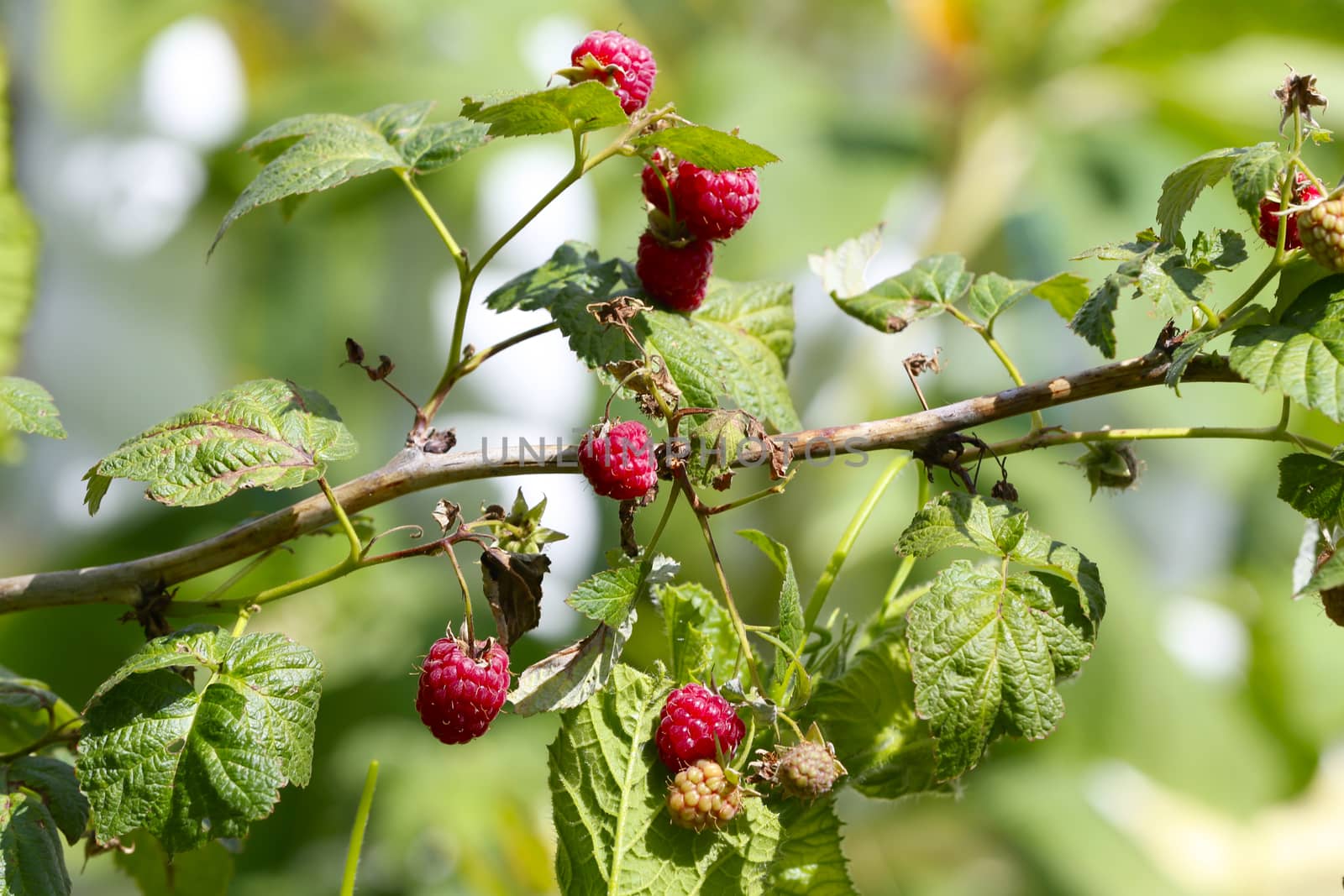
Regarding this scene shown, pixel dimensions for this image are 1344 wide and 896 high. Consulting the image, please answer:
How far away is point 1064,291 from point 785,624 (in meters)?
0.25

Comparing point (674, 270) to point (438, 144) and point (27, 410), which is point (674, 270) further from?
point (27, 410)

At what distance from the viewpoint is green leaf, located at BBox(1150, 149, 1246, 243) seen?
45 centimetres

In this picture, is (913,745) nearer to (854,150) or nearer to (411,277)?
(854,150)

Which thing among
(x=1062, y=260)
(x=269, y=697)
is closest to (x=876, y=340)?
(x=1062, y=260)

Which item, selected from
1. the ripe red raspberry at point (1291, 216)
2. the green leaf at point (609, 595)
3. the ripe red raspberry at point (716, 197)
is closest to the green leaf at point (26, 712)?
the green leaf at point (609, 595)

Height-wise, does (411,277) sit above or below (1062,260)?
below

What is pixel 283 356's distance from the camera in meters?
1.91

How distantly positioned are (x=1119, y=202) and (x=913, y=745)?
1.53 m

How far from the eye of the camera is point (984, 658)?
439 mm

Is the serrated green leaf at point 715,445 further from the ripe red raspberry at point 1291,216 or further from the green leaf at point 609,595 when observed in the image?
the ripe red raspberry at point 1291,216

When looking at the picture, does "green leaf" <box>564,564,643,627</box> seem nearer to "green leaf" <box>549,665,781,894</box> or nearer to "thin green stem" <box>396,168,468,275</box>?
"green leaf" <box>549,665,781,894</box>

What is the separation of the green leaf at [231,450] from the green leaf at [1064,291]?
344mm

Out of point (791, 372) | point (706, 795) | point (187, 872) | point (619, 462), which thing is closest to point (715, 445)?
point (619, 462)

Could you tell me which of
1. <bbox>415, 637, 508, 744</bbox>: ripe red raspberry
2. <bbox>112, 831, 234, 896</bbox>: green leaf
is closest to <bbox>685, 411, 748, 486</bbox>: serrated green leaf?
<bbox>415, 637, 508, 744</bbox>: ripe red raspberry
